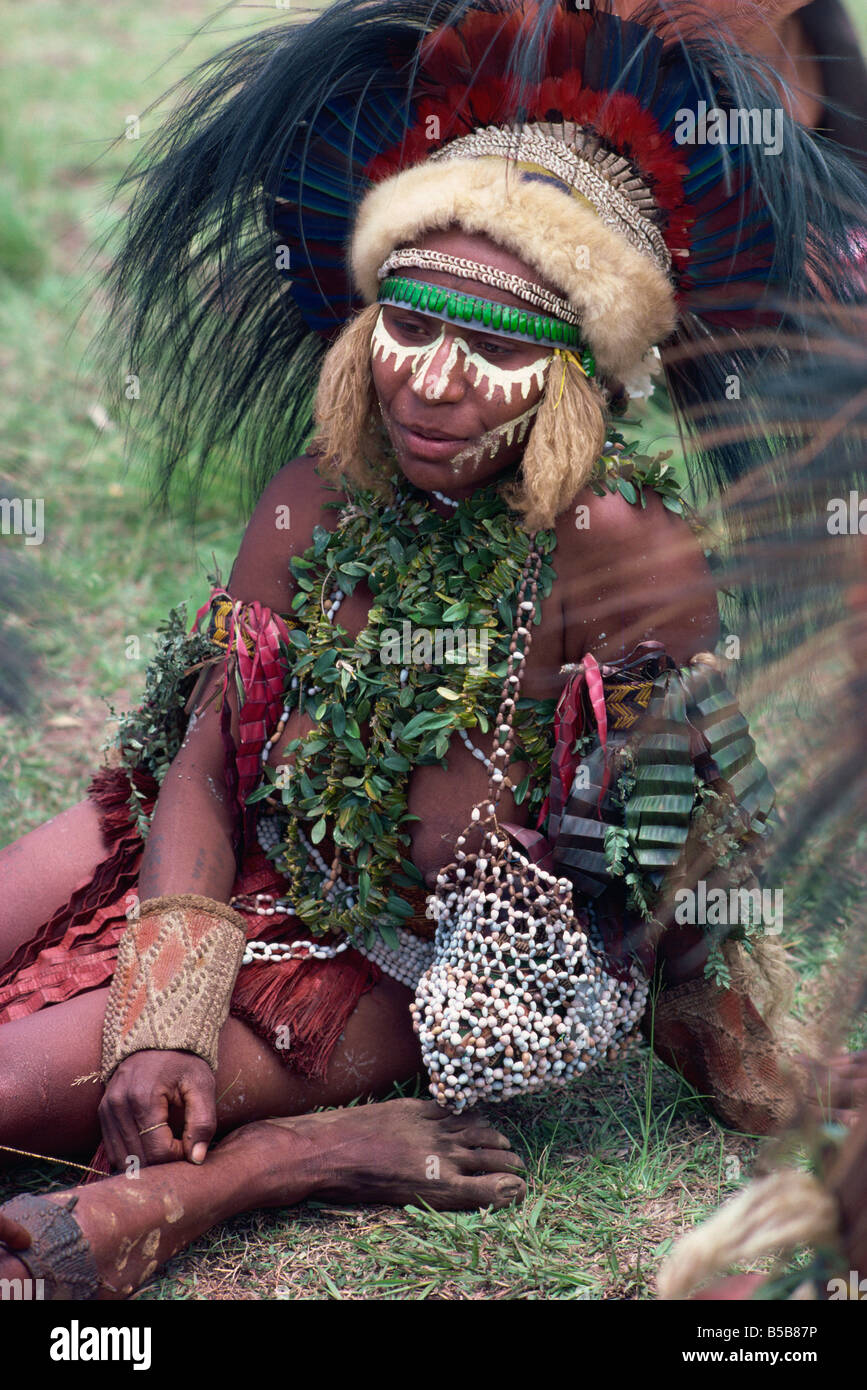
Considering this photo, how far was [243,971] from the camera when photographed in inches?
99.1

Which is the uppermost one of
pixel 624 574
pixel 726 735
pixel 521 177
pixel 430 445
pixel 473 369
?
pixel 521 177

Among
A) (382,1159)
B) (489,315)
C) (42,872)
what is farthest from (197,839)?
(489,315)

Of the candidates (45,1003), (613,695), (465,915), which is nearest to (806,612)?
(613,695)

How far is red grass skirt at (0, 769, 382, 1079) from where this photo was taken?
2480mm

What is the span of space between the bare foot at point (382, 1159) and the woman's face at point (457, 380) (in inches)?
44.1

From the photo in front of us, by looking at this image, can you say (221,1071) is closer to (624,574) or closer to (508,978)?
(508,978)

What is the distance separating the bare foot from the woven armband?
0.20 meters

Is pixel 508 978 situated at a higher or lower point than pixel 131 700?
lower

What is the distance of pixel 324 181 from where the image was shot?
98.3 inches

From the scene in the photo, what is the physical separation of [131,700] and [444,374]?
83.3 inches

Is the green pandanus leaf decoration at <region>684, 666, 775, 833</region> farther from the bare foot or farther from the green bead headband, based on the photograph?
the bare foot
